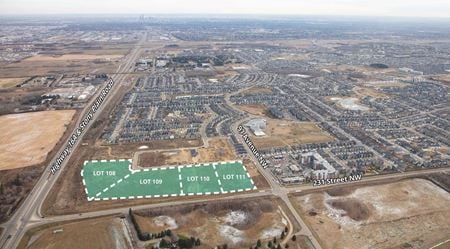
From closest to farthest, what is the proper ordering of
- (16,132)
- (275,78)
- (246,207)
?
(246,207)
(16,132)
(275,78)

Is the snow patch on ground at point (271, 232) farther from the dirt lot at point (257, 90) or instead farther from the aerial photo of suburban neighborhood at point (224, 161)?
the dirt lot at point (257, 90)

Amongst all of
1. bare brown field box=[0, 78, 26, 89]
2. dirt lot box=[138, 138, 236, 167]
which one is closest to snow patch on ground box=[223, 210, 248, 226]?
dirt lot box=[138, 138, 236, 167]

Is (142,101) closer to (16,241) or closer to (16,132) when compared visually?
(16,132)

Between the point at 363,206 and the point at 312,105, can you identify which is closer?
the point at 363,206

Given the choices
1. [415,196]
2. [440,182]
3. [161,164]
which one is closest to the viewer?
[415,196]

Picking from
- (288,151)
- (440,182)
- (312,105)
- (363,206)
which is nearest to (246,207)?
(363,206)

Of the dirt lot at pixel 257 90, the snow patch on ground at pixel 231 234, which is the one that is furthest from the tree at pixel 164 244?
the dirt lot at pixel 257 90

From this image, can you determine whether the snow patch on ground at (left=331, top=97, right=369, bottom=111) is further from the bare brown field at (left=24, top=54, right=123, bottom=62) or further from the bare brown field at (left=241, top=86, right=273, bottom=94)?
the bare brown field at (left=24, top=54, right=123, bottom=62)
